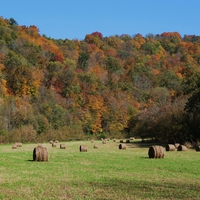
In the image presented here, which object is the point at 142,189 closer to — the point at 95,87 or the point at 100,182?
the point at 100,182

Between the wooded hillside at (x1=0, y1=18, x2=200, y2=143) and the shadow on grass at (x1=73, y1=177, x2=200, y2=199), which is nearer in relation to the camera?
the shadow on grass at (x1=73, y1=177, x2=200, y2=199)

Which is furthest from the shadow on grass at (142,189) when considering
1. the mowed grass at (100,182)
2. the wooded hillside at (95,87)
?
the wooded hillside at (95,87)

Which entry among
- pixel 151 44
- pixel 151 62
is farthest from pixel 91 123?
pixel 151 44

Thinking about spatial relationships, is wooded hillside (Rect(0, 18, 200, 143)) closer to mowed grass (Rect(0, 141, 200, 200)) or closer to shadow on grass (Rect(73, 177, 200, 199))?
mowed grass (Rect(0, 141, 200, 200))

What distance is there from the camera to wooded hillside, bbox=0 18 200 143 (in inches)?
2062

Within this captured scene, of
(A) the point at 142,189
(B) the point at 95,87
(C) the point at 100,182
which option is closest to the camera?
(A) the point at 142,189

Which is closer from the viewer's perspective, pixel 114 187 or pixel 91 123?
pixel 114 187

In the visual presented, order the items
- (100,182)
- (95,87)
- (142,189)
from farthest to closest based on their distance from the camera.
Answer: (95,87) → (100,182) → (142,189)

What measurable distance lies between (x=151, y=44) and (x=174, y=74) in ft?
72.1

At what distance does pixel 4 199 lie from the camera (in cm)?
895

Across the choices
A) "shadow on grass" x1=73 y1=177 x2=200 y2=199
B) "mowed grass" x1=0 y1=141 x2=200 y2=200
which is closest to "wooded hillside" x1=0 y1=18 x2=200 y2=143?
"mowed grass" x1=0 y1=141 x2=200 y2=200

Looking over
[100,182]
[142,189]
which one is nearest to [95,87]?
[100,182]

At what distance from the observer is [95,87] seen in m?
85.1

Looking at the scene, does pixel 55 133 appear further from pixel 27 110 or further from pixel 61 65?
pixel 61 65
